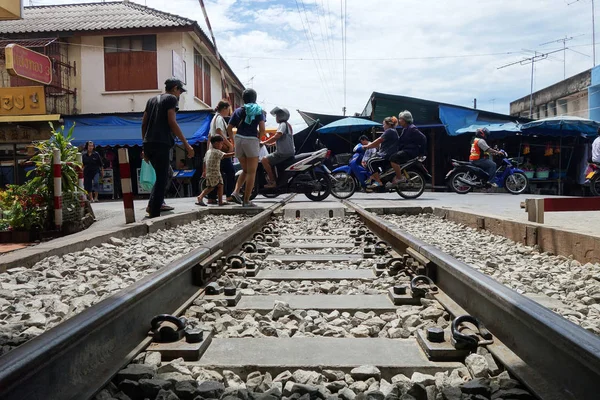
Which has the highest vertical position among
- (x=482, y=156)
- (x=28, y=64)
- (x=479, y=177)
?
(x=28, y=64)

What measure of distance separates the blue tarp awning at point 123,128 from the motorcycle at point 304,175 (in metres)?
6.67

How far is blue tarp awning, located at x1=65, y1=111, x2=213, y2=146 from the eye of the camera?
54.7 feet

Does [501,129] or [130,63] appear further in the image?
[130,63]

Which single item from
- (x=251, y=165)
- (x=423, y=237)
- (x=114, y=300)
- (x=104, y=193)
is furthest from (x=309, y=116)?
(x=114, y=300)

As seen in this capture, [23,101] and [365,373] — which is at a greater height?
[23,101]

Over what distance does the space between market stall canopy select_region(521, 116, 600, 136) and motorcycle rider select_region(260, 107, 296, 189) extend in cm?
983

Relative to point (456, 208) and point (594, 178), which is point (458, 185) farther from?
point (456, 208)

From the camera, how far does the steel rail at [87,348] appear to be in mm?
1259

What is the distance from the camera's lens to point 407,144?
10766mm

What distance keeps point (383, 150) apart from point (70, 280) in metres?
8.83

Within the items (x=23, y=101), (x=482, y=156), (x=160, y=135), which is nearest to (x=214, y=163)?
(x=160, y=135)

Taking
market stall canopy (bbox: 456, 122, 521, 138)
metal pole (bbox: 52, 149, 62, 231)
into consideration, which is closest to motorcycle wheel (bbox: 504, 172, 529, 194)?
market stall canopy (bbox: 456, 122, 521, 138)

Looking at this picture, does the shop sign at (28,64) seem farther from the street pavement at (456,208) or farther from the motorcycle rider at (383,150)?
the motorcycle rider at (383,150)

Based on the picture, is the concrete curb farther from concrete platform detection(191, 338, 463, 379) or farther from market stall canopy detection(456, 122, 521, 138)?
market stall canopy detection(456, 122, 521, 138)
